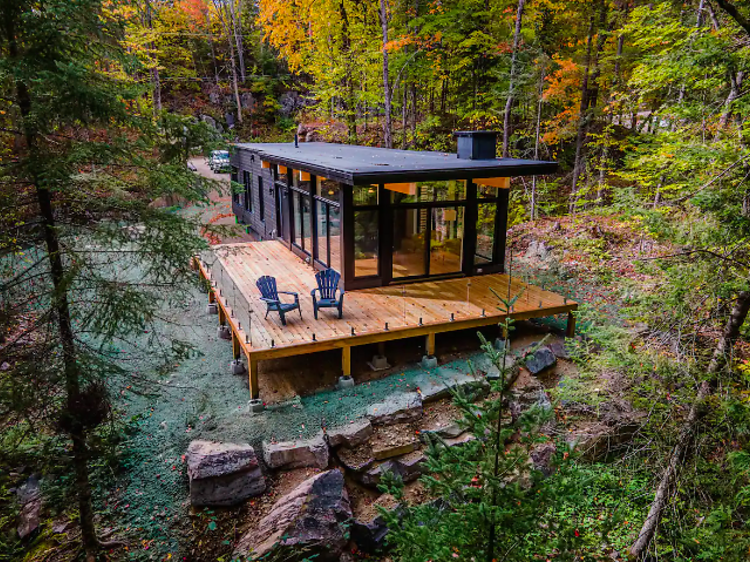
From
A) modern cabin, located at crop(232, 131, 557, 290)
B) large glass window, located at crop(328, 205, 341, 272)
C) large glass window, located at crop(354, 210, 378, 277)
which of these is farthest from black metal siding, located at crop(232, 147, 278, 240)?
large glass window, located at crop(354, 210, 378, 277)

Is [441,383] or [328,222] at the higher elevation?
[328,222]

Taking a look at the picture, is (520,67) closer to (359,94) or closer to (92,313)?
(359,94)

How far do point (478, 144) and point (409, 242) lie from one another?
2753 mm

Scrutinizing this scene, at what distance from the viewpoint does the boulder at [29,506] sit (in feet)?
17.9

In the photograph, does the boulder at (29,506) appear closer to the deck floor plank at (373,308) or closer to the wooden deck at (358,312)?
the wooden deck at (358,312)

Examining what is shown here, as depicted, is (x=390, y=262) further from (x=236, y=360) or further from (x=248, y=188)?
(x=248, y=188)

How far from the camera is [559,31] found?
704 inches

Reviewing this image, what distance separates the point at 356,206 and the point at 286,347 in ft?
12.0

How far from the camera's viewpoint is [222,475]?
593 cm

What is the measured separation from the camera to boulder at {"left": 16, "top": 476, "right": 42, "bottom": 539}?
A: 5461mm

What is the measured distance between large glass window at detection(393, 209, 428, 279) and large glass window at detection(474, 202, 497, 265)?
4.74 feet

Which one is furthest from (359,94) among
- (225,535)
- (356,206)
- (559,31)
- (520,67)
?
(225,535)

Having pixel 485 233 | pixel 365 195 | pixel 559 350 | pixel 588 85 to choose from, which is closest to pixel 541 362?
pixel 559 350

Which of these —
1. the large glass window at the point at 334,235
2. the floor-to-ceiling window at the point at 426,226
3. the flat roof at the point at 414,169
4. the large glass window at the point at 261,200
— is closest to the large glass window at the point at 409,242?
the floor-to-ceiling window at the point at 426,226
